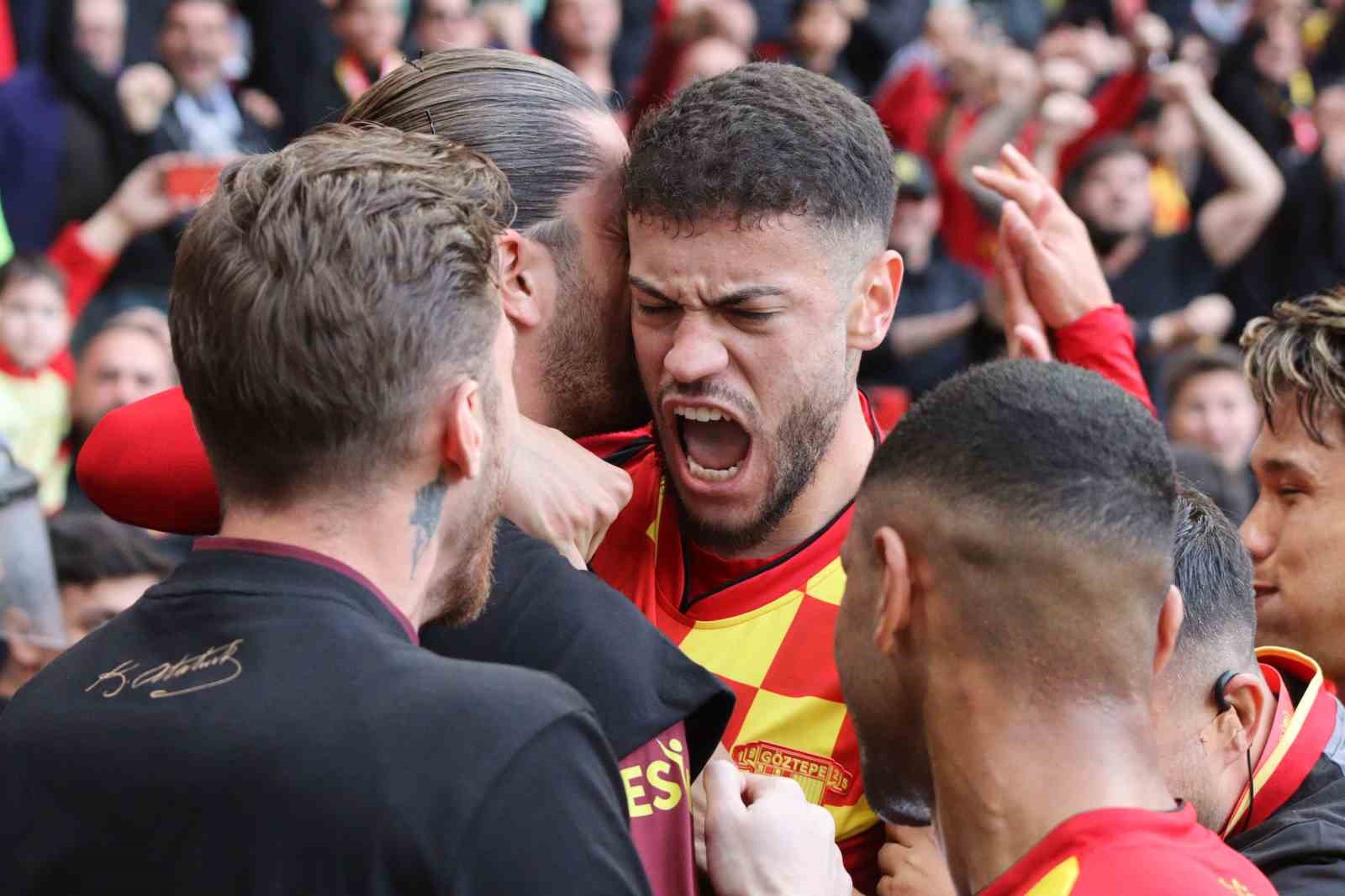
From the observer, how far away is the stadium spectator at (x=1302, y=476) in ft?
10.0

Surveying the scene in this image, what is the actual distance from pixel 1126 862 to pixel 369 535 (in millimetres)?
876

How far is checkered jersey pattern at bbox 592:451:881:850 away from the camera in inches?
98.0

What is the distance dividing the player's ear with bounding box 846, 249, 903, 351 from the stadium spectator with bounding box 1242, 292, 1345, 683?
0.82m

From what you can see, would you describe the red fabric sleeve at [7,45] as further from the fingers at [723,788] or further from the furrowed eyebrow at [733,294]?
→ the fingers at [723,788]

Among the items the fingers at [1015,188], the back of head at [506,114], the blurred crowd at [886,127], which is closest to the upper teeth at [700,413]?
the back of head at [506,114]

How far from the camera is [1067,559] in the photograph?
6.07 feet

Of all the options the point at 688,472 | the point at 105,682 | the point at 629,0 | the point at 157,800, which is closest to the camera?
the point at 157,800

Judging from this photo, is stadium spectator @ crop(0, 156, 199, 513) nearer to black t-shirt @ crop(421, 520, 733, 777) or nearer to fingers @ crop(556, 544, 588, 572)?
fingers @ crop(556, 544, 588, 572)

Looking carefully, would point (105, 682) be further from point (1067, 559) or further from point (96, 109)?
point (96, 109)

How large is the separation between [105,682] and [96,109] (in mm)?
6088

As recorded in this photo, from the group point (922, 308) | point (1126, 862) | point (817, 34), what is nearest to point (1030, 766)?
point (1126, 862)

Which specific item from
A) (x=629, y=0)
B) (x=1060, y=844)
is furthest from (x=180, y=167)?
(x=1060, y=844)

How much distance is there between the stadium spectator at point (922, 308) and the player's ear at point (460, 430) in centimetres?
610

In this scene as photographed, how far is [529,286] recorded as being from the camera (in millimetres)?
2652
